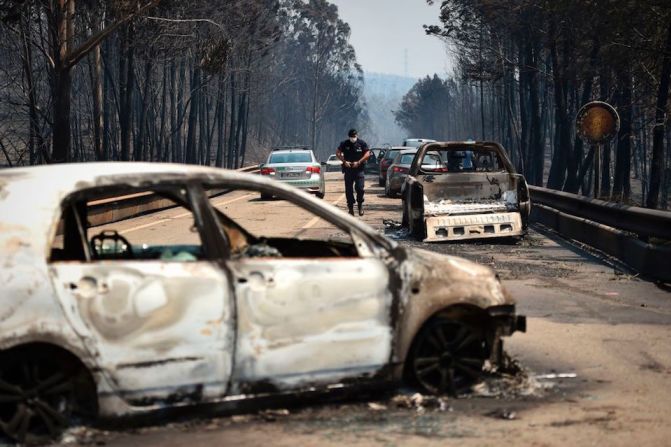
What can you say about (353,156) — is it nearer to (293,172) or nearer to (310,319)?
(293,172)

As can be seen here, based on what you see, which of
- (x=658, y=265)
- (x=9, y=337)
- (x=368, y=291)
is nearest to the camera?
(x=9, y=337)

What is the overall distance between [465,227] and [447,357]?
1077 centimetres

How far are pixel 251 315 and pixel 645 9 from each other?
79.4 ft

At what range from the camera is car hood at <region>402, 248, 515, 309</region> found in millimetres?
6262

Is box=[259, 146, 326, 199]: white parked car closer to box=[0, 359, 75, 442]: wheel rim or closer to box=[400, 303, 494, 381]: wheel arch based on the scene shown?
box=[400, 303, 494, 381]: wheel arch

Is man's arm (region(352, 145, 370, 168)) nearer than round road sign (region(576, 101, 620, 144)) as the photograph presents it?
No

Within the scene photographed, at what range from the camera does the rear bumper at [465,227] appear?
1703cm

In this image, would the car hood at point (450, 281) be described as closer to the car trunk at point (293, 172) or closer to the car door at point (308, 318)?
the car door at point (308, 318)

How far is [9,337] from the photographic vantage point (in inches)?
205

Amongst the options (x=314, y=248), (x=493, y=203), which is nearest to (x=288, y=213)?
(x=493, y=203)

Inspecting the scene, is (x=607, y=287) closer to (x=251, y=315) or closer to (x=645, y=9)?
(x=251, y=315)

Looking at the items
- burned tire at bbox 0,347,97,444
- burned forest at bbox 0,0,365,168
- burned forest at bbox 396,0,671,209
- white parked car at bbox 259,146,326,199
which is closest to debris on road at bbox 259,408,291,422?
burned tire at bbox 0,347,97,444

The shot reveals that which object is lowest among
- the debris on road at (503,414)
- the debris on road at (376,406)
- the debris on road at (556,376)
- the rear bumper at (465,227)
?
the debris on road at (556,376)

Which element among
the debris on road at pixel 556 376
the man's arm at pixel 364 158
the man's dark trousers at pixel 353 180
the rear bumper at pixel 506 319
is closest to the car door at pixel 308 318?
the rear bumper at pixel 506 319
